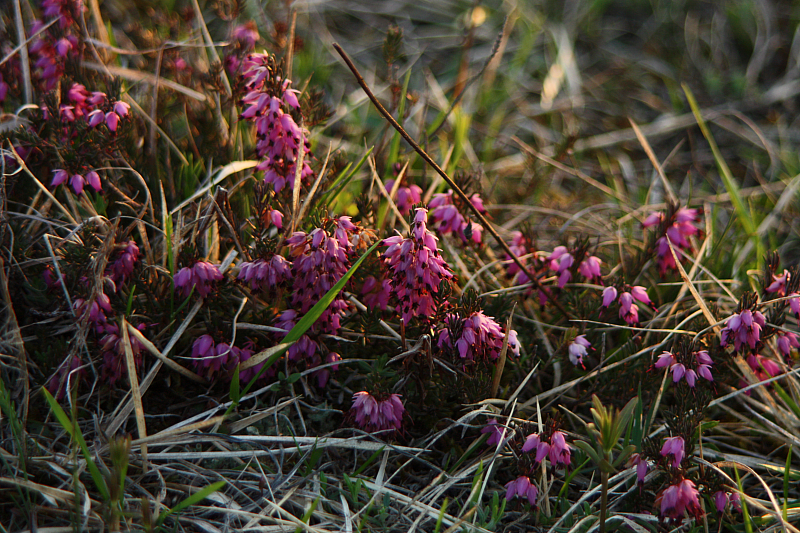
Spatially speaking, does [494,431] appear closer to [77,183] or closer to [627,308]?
[627,308]

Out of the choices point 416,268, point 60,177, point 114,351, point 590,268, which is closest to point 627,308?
point 590,268

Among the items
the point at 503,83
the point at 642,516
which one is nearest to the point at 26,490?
the point at 642,516

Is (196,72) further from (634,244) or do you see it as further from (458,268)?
(634,244)

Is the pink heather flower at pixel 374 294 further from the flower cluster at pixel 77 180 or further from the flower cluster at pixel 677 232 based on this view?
the flower cluster at pixel 677 232

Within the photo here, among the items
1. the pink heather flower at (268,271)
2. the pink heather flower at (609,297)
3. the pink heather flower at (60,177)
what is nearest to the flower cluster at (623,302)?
the pink heather flower at (609,297)

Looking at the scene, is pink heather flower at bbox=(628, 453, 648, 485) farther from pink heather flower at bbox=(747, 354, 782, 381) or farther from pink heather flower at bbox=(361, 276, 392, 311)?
pink heather flower at bbox=(361, 276, 392, 311)
